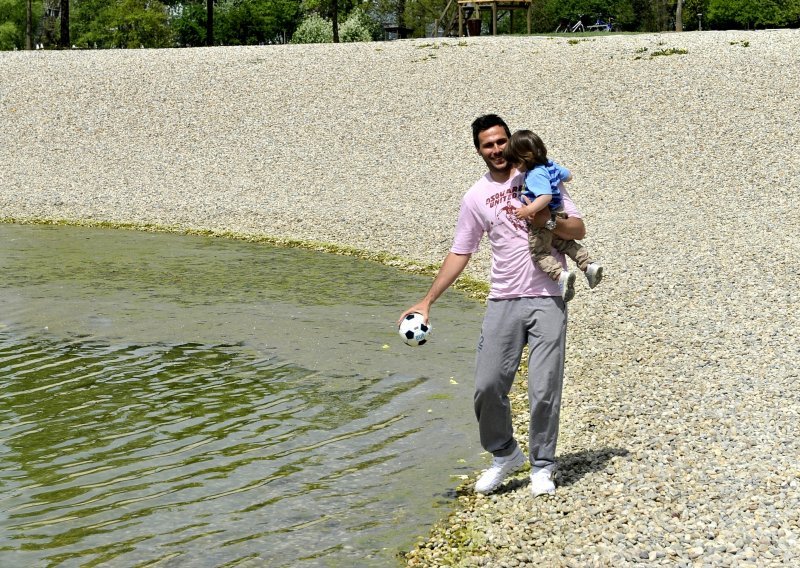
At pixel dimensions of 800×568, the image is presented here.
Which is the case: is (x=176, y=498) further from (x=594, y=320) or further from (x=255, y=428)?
(x=594, y=320)

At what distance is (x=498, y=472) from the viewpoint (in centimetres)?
674

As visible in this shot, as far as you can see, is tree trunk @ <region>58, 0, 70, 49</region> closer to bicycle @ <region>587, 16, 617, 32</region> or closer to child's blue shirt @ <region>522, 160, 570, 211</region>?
bicycle @ <region>587, 16, 617, 32</region>

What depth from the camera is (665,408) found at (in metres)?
8.32

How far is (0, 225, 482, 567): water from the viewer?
6.36 meters

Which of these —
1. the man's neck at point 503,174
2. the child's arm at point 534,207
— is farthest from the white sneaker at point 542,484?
the man's neck at point 503,174

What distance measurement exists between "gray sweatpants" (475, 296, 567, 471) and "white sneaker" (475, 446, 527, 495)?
10.2 inches

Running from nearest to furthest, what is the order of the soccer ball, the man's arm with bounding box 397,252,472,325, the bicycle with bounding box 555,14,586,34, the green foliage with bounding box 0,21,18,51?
the man's arm with bounding box 397,252,472,325 → the soccer ball → the bicycle with bounding box 555,14,586,34 → the green foliage with bounding box 0,21,18,51

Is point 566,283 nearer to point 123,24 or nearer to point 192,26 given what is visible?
point 192,26

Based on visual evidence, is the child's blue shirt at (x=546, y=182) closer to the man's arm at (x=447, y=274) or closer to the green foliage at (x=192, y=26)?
the man's arm at (x=447, y=274)

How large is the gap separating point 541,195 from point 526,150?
0.27m

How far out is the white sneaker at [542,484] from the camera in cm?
650

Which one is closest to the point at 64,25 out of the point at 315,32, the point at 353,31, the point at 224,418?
the point at 315,32

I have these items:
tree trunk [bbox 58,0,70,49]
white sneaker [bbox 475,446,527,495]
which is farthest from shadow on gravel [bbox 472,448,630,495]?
tree trunk [bbox 58,0,70,49]

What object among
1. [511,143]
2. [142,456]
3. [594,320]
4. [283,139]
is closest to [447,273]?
[511,143]
